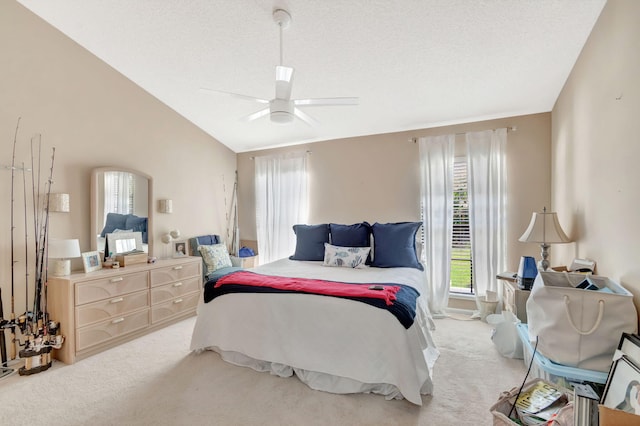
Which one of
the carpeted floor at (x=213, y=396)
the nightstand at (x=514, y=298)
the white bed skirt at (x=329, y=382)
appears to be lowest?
the carpeted floor at (x=213, y=396)

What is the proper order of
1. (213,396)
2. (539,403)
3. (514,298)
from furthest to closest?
(514,298), (213,396), (539,403)

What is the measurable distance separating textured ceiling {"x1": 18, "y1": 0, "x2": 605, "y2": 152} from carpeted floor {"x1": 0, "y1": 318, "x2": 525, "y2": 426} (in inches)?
103

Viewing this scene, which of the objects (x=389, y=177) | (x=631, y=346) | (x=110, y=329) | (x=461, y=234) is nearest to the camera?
(x=631, y=346)

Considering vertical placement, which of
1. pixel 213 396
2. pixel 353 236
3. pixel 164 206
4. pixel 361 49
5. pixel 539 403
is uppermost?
pixel 361 49

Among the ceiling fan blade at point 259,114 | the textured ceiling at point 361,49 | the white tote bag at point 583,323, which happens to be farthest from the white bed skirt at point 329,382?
the textured ceiling at point 361,49

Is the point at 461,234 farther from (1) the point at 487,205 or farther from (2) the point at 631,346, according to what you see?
(2) the point at 631,346

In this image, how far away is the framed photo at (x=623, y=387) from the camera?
114cm

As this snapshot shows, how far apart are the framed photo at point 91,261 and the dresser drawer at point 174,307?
725mm

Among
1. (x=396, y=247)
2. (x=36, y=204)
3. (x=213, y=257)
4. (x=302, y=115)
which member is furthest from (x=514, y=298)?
(x=36, y=204)

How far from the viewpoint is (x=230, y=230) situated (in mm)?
5117

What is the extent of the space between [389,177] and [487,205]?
4.15 feet

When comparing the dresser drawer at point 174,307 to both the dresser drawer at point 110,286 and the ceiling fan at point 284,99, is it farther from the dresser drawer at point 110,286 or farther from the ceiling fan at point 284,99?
the ceiling fan at point 284,99

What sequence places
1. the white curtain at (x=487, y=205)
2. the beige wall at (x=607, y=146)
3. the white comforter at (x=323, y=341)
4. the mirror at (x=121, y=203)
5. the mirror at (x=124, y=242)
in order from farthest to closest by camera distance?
the white curtain at (x=487, y=205), the mirror at (x=124, y=242), the mirror at (x=121, y=203), the white comforter at (x=323, y=341), the beige wall at (x=607, y=146)

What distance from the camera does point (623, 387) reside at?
122cm
